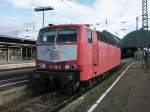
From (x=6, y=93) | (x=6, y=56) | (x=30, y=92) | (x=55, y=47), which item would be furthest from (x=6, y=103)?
(x=6, y=56)

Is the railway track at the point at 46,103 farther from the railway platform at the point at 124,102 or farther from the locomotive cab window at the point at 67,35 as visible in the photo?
the locomotive cab window at the point at 67,35

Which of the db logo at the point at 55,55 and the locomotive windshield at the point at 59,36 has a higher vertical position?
the locomotive windshield at the point at 59,36

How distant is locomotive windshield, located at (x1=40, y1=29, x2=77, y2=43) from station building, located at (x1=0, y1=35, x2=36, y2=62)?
24542 millimetres

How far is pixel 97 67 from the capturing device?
63.6 ft

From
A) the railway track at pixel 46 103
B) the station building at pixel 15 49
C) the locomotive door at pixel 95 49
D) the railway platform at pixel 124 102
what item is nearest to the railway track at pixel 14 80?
the railway track at pixel 46 103

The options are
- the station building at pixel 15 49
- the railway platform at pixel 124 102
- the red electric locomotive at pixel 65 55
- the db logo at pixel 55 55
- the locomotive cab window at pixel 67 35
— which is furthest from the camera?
the station building at pixel 15 49

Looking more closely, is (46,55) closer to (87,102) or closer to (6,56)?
(87,102)

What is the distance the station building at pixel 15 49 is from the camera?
44497mm

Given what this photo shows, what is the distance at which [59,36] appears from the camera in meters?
16.7

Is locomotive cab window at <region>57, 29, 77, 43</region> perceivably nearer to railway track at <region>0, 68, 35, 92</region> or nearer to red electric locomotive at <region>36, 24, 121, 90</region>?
red electric locomotive at <region>36, 24, 121, 90</region>

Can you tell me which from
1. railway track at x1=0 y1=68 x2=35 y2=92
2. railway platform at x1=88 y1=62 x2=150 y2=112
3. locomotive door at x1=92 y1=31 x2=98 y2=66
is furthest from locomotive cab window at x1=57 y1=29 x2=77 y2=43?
railway platform at x1=88 y1=62 x2=150 y2=112

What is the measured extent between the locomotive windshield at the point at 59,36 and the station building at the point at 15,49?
2454cm

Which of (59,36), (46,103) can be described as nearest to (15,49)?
(59,36)

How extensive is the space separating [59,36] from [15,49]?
32.8m
